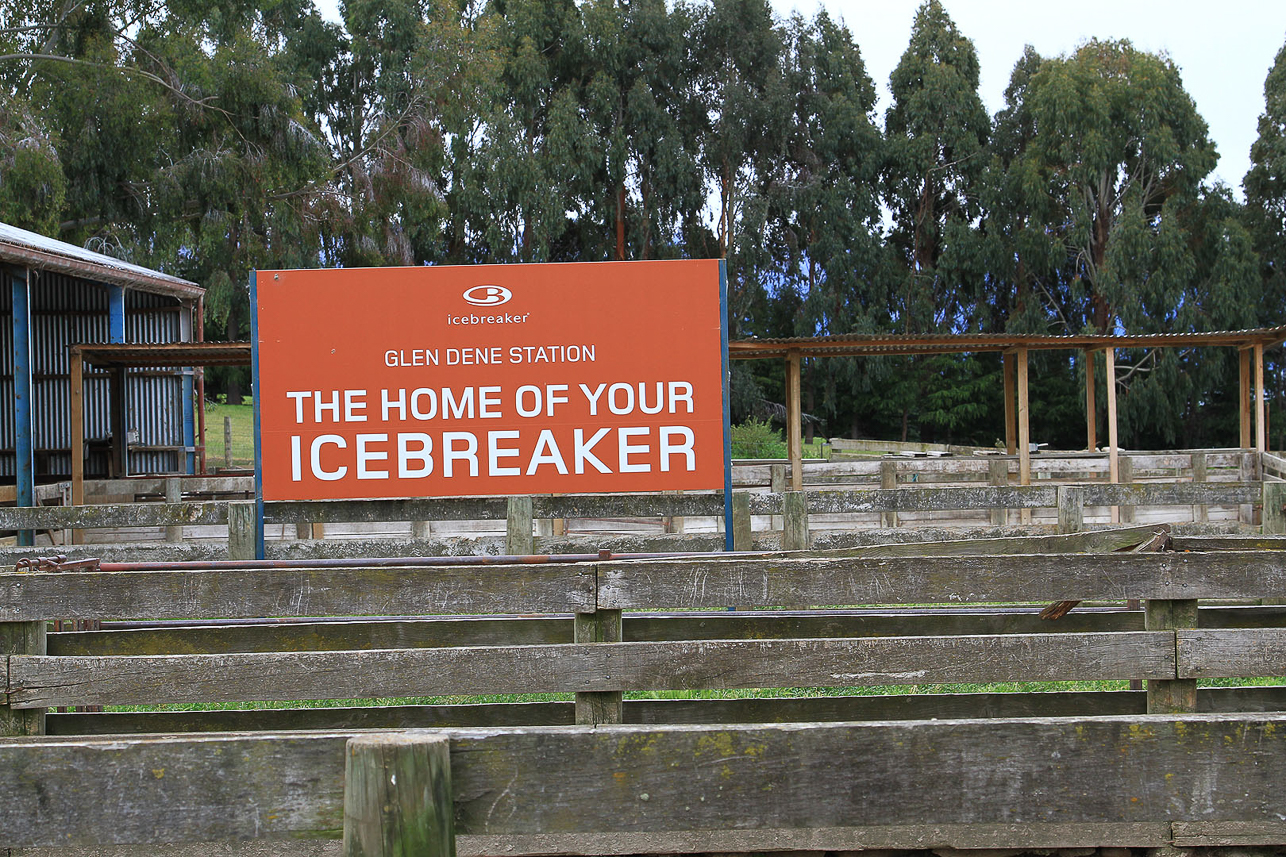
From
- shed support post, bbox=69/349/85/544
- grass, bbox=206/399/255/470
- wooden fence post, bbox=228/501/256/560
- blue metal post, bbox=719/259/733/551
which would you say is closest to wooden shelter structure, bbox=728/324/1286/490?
blue metal post, bbox=719/259/733/551

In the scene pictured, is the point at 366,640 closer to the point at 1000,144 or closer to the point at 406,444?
the point at 406,444

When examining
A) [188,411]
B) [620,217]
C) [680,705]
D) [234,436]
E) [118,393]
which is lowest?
[680,705]

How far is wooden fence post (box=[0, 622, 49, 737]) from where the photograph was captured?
Answer: 4.11 m

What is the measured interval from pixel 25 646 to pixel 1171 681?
4295 mm

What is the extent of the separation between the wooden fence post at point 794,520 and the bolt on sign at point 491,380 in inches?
34.2

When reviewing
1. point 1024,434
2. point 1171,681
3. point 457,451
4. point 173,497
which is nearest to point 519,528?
point 457,451

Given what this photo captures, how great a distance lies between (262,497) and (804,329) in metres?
30.6

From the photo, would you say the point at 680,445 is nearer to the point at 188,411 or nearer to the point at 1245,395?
the point at 1245,395

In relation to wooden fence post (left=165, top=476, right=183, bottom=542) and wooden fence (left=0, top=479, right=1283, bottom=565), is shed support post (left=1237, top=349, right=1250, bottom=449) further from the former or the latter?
wooden fence post (left=165, top=476, right=183, bottom=542)

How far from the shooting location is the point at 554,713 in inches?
182

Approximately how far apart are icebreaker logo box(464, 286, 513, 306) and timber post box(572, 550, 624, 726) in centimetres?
408

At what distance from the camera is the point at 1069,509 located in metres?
8.94

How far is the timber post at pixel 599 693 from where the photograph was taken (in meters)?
4.10

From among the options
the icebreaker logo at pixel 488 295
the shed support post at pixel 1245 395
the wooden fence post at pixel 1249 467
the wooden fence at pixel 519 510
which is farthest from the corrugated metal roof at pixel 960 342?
the icebreaker logo at pixel 488 295
